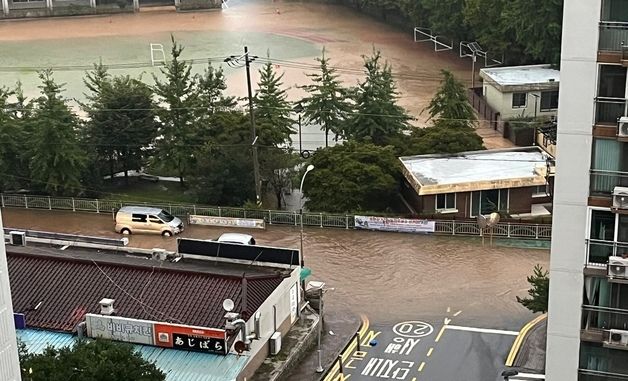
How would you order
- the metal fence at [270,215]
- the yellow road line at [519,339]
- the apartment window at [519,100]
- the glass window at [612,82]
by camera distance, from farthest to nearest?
the apartment window at [519,100]
the metal fence at [270,215]
the yellow road line at [519,339]
the glass window at [612,82]

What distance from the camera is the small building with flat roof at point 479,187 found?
31.7m

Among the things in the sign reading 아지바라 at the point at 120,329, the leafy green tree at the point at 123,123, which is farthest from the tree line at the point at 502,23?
the sign reading 아지바라 at the point at 120,329

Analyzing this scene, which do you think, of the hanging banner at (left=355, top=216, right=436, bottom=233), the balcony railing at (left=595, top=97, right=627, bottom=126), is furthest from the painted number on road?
the balcony railing at (left=595, top=97, right=627, bottom=126)

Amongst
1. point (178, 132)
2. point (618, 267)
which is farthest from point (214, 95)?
point (618, 267)

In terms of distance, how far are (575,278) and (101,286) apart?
12773 millimetres

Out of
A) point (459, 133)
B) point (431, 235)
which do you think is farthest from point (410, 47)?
point (431, 235)

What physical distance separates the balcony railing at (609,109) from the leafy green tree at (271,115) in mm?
22266

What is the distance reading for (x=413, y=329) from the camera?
24719 millimetres

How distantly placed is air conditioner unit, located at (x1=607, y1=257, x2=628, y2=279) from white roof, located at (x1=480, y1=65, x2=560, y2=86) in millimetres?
29231

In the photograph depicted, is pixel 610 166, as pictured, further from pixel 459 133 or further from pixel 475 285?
pixel 459 133

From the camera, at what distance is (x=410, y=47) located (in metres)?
59.5

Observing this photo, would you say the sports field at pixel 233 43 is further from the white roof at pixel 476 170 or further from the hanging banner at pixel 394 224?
the hanging banner at pixel 394 224

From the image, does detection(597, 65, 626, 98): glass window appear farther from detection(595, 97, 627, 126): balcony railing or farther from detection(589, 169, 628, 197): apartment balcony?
detection(589, 169, 628, 197): apartment balcony

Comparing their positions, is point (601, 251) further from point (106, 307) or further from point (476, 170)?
point (476, 170)
